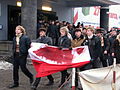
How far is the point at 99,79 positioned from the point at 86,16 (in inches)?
853

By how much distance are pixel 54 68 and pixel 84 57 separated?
2.60 feet

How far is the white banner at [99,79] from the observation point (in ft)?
20.1

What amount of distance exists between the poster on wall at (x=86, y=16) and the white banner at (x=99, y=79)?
755 inches

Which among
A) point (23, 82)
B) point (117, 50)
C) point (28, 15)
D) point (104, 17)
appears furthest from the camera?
point (104, 17)

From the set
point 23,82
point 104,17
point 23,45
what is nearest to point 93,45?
point 23,45

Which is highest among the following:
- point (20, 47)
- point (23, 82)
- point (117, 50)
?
point (20, 47)

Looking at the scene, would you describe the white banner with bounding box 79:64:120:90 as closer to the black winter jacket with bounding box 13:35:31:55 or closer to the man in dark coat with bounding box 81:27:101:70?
the man in dark coat with bounding box 81:27:101:70

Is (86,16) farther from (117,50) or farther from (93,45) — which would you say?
(93,45)

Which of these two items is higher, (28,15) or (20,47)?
(28,15)

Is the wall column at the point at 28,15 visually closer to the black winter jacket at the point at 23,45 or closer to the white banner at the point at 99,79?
the black winter jacket at the point at 23,45

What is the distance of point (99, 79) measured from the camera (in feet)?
20.4

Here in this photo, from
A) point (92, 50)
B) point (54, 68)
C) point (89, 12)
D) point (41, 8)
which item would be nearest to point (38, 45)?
point (54, 68)

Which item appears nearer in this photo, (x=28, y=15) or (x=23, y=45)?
(x=23, y=45)

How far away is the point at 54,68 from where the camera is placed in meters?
6.58
